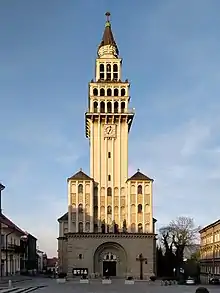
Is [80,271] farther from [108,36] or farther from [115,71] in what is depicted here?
[108,36]

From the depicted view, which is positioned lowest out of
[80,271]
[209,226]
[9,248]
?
[80,271]

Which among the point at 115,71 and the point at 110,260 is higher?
the point at 115,71

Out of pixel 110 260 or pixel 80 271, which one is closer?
pixel 80 271

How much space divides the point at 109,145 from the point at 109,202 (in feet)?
30.6

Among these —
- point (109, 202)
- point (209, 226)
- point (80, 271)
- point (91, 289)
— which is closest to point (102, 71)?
point (109, 202)

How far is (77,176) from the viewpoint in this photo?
280ft

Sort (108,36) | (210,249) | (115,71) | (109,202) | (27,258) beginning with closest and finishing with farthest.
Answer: (109,202) → (115,71) → (108,36) → (210,249) → (27,258)

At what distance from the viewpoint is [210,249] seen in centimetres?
10412

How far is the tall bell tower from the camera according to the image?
278 ft

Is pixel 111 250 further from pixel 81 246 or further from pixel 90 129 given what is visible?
pixel 90 129

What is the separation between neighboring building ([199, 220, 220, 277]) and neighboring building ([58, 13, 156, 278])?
57.5 ft

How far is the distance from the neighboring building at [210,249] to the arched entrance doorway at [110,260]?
1866 cm

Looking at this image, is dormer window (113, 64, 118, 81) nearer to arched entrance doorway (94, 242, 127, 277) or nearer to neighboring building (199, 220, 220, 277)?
arched entrance doorway (94, 242, 127, 277)

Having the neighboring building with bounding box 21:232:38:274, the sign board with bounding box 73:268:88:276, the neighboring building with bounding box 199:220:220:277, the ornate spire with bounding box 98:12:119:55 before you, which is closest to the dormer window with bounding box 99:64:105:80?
the ornate spire with bounding box 98:12:119:55
